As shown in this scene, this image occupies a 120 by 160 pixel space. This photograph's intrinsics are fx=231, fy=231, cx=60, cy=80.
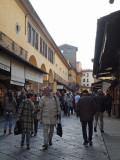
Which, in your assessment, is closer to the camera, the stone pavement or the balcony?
the stone pavement

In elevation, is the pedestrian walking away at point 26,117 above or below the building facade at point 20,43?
below

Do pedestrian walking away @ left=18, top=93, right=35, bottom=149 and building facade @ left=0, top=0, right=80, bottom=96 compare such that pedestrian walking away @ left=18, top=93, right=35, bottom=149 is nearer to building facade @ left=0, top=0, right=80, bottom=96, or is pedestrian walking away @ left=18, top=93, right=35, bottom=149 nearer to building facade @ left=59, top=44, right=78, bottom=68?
building facade @ left=0, top=0, right=80, bottom=96

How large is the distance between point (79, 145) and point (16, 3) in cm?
1239

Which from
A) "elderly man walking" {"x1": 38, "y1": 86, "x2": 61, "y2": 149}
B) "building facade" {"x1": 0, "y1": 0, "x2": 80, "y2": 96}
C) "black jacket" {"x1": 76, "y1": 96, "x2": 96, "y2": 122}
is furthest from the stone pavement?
"building facade" {"x1": 0, "y1": 0, "x2": 80, "y2": 96}

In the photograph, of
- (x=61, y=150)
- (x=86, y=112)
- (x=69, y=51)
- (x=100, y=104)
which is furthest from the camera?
(x=69, y=51)

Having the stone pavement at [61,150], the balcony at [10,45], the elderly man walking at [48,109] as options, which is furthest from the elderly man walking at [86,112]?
the balcony at [10,45]

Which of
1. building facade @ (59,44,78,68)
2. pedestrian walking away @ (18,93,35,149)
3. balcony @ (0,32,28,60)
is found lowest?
pedestrian walking away @ (18,93,35,149)

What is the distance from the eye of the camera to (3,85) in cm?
1596

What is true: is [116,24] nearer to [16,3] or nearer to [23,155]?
[23,155]

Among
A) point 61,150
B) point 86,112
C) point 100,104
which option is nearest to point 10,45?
point 100,104

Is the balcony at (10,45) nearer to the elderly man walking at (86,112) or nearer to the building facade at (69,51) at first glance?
the elderly man walking at (86,112)

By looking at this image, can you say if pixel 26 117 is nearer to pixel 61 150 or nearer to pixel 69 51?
pixel 61 150

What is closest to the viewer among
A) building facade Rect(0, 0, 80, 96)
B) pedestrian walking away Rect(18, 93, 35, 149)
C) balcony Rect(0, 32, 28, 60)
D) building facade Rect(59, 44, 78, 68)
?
pedestrian walking away Rect(18, 93, 35, 149)

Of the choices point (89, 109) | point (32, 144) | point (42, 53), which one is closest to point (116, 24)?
point (89, 109)
